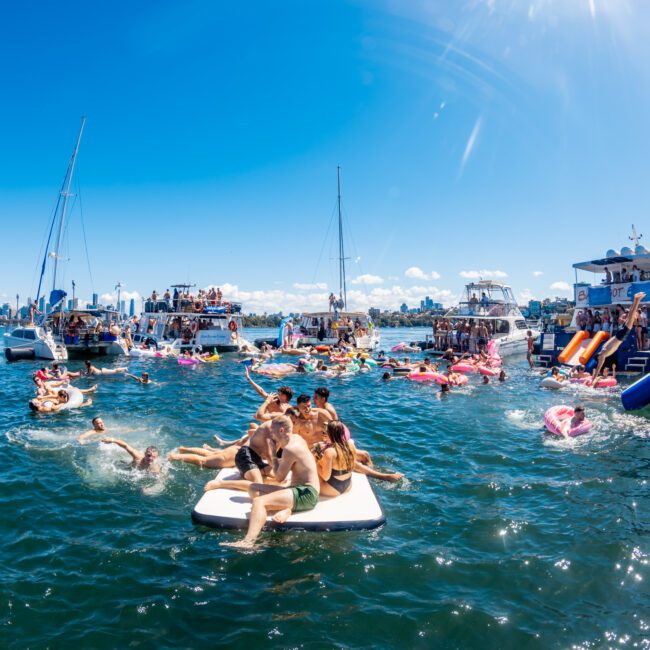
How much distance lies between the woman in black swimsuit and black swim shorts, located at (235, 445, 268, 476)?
1.07m

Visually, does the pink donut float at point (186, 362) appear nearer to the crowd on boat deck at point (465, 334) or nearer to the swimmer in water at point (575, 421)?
the crowd on boat deck at point (465, 334)

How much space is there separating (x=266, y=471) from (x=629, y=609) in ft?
16.8

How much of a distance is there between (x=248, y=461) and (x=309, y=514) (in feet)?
5.16

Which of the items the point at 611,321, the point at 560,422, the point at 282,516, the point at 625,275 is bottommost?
the point at 560,422

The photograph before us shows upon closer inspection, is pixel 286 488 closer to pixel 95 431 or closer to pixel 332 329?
pixel 95 431

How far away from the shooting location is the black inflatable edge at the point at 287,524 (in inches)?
256

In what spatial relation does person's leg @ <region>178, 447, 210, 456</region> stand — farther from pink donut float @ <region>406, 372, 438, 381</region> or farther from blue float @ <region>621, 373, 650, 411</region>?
pink donut float @ <region>406, 372, 438, 381</region>

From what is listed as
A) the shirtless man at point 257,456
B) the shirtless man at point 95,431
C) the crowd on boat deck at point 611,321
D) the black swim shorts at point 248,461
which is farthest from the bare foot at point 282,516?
the crowd on boat deck at point 611,321

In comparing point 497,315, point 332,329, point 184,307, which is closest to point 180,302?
point 184,307

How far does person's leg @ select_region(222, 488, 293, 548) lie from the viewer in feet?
20.6

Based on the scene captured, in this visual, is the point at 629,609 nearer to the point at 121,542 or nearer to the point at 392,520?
the point at 392,520

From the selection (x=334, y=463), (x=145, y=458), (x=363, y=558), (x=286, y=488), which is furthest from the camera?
(x=145, y=458)

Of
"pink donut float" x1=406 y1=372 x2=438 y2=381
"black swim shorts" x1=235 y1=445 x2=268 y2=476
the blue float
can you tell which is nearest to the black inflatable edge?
"black swim shorts" x1=235 y1=445 x2=268 y2=476

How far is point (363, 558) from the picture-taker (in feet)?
20.4
